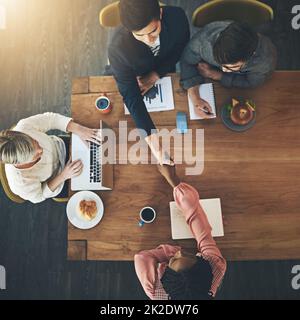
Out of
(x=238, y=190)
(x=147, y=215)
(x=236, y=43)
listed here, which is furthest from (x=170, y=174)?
(x=236, y=43)

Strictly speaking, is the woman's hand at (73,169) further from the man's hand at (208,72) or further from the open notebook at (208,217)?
the man's hand at (208,72)

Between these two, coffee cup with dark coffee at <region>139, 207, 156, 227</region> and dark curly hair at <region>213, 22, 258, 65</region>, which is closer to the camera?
dark curly hair at <region>213, 22, 258, 65</region>

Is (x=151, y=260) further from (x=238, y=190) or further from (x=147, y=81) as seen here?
(x=147, y=81)

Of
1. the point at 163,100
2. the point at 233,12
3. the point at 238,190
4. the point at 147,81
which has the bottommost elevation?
the point at 238,190

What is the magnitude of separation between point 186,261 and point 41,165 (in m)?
0.89

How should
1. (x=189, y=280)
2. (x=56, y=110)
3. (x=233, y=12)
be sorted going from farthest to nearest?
1. (x=56, y=110)
2. (x=233, y=12)
3. (x=189, y=280)

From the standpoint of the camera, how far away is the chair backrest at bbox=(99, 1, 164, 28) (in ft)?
6.56

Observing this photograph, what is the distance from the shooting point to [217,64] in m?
1.91

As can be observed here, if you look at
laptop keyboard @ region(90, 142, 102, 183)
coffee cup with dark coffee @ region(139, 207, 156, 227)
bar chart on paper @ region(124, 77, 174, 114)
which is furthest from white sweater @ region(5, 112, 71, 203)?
coffee cup with dark coffee @ region(139, 207, 156, 227)

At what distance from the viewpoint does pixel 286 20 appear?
8.60 ft

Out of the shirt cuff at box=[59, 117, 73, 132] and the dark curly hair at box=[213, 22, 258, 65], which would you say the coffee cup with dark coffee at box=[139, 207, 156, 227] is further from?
the dark curly hair at box=[213, 22, 258, 65]

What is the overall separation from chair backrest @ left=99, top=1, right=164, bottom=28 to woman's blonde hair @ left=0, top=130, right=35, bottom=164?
0.77 meters
